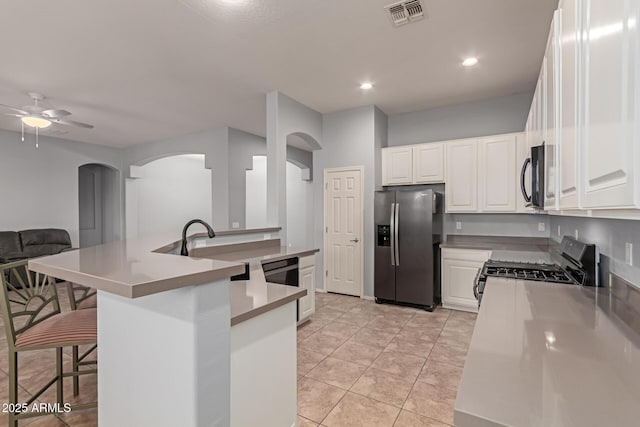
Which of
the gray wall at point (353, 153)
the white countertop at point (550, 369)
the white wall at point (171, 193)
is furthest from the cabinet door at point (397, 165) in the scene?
the white wall at point (171, 193)

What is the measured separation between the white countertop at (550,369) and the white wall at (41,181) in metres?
7.84

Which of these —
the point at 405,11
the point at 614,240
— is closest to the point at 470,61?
the point at 405,11

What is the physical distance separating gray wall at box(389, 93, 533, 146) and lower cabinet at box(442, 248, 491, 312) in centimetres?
168

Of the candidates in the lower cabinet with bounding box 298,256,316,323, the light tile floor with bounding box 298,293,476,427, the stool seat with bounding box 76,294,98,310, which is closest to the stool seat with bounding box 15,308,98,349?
the stool seat with bounding box 76,294,98,310

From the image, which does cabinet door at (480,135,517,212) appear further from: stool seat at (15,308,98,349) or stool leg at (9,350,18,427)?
stool leg at (9,350,18,427)

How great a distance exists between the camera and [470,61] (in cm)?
325

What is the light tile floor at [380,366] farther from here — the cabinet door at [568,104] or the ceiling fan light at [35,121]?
the ceiling fan light at [35,121]

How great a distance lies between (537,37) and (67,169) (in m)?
8.12

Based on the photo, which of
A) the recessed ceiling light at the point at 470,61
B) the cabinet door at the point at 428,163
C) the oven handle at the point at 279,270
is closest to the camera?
the oven handle at the point at 279,270

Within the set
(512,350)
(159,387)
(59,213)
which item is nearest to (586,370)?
(512,350)

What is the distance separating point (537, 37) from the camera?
2783 millimetres

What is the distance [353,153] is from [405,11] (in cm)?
243

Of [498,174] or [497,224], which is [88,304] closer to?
[498,174]

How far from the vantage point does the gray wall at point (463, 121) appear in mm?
4156
